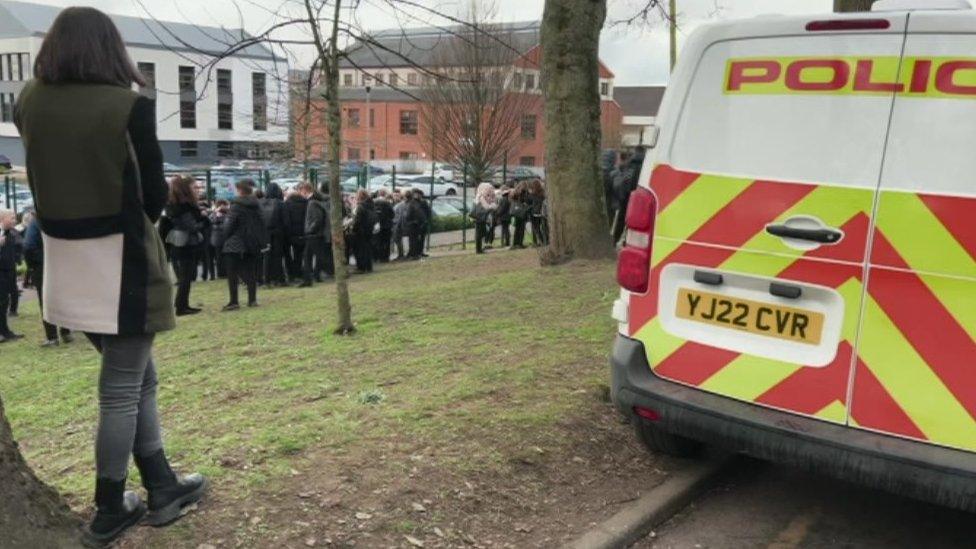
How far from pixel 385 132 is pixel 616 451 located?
66.8m

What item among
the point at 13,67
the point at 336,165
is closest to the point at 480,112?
the point at 336,165

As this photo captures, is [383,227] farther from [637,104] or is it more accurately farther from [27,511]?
[637,104]

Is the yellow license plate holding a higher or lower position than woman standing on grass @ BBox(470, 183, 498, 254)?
higher

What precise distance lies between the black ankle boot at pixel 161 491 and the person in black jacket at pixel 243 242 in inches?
346

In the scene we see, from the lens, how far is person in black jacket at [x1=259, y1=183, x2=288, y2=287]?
14516 mm

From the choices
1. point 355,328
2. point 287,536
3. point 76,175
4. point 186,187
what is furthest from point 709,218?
point 186,187

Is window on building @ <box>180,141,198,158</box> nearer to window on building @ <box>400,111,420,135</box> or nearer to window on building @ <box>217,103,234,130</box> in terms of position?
window on building @ <box>217,103,234,130</box>

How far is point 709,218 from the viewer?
11.7ft

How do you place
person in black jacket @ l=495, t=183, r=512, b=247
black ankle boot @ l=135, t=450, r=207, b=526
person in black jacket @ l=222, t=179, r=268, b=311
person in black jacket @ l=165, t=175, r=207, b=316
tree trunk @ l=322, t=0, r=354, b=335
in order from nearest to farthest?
black ankle boot @ l=135, t=450, r=207, b=526, tree trunk @ l=322, t=0, r=354, b=335, person in black jacket @ l=165, t=175, r=207, b=316, person in black jacket @ l=222, t=179, r=268, b=311, person in black jacket @ l=495, t=183, r=512, b=247

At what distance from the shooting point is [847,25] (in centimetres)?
332

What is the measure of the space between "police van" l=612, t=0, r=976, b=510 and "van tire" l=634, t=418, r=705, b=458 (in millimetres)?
489

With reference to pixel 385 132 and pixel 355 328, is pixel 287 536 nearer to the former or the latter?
pixel 355 328

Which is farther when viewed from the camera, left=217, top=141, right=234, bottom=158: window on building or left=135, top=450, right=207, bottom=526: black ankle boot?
left=217, top=141, right=234, bottom=158: window on building

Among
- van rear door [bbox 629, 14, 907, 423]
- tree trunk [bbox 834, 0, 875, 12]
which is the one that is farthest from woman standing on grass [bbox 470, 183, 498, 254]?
van rear door [bbox 629, 14, 907, 423]
